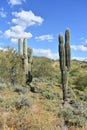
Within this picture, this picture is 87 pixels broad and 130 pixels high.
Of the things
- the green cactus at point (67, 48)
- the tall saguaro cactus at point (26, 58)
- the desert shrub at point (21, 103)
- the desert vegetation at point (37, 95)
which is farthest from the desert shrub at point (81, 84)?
the desert shrub at point (21, 103)

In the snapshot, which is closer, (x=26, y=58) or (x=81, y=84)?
(x=26, y=58)

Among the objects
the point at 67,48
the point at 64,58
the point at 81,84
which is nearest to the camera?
the point at 64,58

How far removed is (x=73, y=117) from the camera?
37.6 feet

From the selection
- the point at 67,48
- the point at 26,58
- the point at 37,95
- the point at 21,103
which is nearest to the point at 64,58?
the point at 67,48

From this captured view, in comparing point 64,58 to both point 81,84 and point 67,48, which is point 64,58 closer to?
point 67,48

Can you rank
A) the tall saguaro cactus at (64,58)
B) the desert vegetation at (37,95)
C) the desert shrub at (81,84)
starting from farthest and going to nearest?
the desert shrub at (81,84) → the tall saguaro cactus at (64,58) → the desert vegetation at (37,95)

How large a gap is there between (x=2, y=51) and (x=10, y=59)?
1234 mm

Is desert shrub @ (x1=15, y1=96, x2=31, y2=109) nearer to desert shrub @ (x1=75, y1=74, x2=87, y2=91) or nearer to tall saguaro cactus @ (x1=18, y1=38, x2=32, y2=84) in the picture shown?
tall saguaro cactus @ (x1=18, y1=38, x2=32, y2=84)

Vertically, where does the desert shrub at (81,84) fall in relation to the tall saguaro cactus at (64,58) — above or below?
below

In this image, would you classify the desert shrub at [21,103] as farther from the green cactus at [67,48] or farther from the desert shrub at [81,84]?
the desert shrub at [81,84]

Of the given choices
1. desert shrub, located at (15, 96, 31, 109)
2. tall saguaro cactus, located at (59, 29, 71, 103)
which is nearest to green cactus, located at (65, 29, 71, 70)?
tall saguaro cactus, located at (59, 29, 71, 103)

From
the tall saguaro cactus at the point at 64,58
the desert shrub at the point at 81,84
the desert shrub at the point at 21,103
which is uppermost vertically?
the tall saguaro cactus at the point at 64,58

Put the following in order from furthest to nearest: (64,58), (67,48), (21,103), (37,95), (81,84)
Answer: (81,84), (67,48), (64,58), (37,95), (21,103)

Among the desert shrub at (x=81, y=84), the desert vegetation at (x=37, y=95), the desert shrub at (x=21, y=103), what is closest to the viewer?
the desert vegetation at (x=37, y=95)
